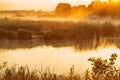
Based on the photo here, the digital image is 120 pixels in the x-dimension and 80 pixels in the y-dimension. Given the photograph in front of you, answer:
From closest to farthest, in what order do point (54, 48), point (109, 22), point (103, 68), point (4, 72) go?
point (103, 68)
point (4, 72)
point (54, 48)
point (109, 22)

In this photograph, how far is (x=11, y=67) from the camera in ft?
50.2

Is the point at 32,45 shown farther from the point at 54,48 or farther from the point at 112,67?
the point at 112,67

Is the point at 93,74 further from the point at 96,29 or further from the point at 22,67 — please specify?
the point at 96,29

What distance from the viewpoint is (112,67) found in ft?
42.8

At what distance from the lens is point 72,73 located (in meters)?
13.8

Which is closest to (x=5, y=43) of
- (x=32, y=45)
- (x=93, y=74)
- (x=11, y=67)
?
(x=32, y=45)

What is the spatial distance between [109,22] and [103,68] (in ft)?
27.9

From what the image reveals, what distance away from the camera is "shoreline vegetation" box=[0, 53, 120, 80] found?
12.6m

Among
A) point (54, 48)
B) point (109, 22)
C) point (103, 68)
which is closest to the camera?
point (103, 68)

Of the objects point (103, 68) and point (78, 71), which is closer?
point (103, 68)

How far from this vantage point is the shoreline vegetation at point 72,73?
12578 mm

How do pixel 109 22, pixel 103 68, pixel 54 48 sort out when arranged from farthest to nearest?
pixel 109 22
pixel 54 48
pixel 103 68

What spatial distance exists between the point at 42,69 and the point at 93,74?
2278 mm

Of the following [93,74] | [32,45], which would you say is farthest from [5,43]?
[93,74]
